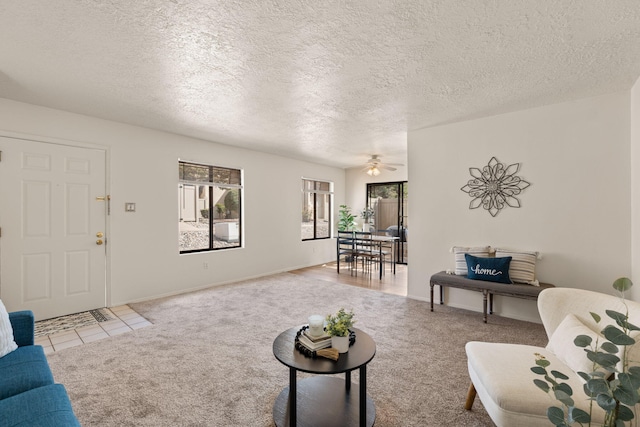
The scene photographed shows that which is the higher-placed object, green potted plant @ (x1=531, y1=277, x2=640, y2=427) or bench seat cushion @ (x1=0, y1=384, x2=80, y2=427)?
green potted plant @ (x1=531, y1=277, x2=640, y2=427)

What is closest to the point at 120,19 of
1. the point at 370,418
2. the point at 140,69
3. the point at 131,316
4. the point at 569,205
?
the point at 140,69

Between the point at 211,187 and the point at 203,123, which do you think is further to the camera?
the point at 211,187

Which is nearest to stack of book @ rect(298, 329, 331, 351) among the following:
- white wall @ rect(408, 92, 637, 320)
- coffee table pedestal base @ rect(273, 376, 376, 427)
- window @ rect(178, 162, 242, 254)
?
coffee table pedestal base @ rect(273, 376, 376, 427)

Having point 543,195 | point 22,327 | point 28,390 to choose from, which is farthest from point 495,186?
point 22,327

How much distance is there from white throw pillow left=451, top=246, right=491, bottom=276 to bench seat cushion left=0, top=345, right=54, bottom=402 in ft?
12.9

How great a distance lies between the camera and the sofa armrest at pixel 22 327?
75.6 inches

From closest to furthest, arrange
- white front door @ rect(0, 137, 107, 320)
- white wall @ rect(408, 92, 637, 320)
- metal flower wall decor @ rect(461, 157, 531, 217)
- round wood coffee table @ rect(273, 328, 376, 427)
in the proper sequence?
round wood coffee table @ rect(273, 328, 376, 427), white wall @ rect(408, 92, 637, 320), white front door @ rect(0, 137, 107, 320), metal flower wall decor @ rect(461, 157, 531, 217)

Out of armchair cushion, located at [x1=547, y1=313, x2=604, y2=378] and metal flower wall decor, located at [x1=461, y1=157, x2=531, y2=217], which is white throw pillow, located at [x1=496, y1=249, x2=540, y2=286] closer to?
metal flower wall decor, located at [x1=461, y1=157, x2=531, y2=217]

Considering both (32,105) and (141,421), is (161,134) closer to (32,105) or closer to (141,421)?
(32,105)

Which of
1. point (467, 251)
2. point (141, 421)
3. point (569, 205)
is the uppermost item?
point (569, 205)

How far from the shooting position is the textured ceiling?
187 cm

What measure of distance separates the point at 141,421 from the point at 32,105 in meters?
3.70

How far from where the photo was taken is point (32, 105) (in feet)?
11.4

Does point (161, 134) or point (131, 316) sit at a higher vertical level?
point (161, 134)
